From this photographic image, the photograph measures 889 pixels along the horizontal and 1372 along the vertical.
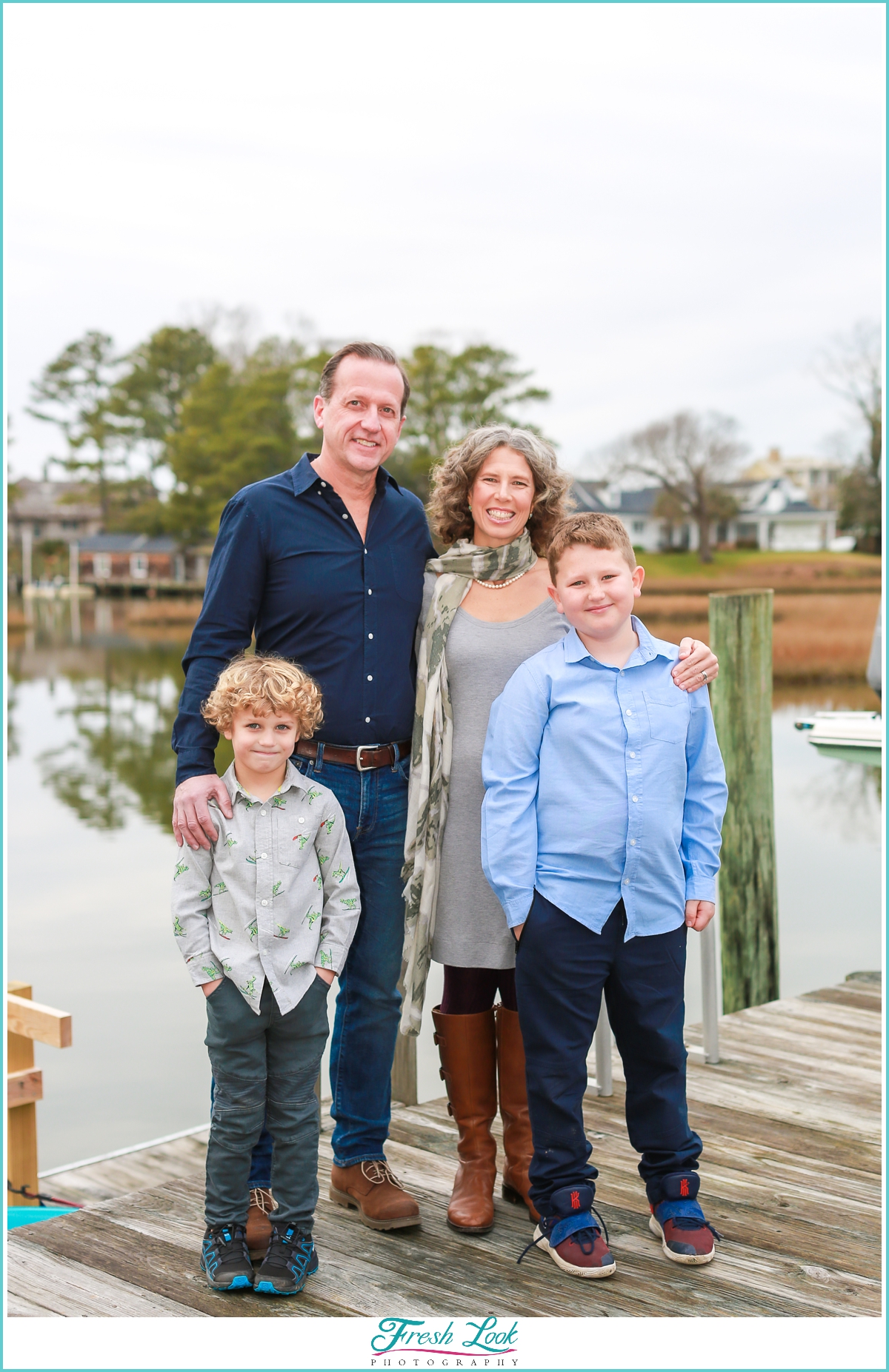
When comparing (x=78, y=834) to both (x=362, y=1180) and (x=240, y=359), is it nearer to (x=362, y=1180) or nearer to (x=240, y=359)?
(x=240, y=359)

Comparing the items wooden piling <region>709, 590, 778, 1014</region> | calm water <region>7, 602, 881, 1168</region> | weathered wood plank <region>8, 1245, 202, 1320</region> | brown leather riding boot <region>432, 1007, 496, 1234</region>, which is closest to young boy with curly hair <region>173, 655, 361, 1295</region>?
weathered wood plank <region>8, 1245, 202, 1320</region>

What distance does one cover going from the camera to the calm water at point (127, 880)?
7957 mm

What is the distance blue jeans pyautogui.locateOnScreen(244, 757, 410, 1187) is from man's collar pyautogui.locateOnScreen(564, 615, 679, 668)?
430mm

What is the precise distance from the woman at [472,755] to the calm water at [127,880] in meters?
3.29

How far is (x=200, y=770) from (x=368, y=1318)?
3.29 feet

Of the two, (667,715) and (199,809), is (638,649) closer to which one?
(667,715)

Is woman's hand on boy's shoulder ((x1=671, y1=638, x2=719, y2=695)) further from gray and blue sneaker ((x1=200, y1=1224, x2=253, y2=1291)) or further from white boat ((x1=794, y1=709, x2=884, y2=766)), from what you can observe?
white boat ((x1=794, y1=709, x2=884, y2=766))

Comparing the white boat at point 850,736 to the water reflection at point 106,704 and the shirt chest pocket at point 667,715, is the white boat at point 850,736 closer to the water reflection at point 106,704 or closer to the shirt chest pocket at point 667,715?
the shirt chest pocket at point 667,715

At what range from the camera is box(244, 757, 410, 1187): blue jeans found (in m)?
2.46

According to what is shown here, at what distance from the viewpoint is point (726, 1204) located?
270 cm

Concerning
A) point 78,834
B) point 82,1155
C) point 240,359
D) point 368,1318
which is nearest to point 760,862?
point 368,1318

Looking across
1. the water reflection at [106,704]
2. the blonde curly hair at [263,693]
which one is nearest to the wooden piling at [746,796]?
the blonde curly hair at [263,693]

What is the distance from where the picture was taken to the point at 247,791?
88.7 inches

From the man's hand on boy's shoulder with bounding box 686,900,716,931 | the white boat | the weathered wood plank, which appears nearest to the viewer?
→ the weathered wood plank
